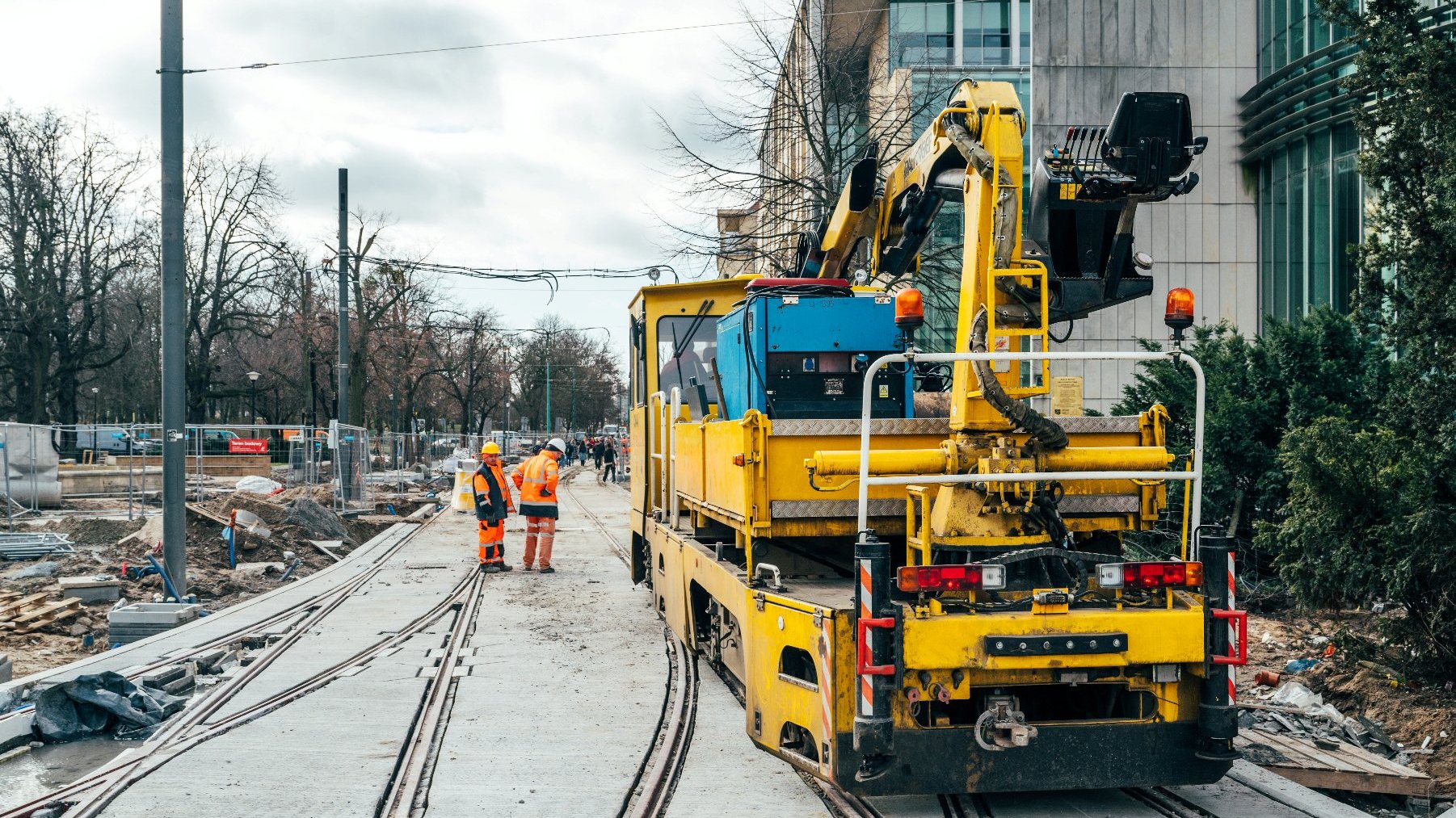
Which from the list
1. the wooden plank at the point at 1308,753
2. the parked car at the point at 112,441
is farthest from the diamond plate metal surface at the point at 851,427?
the parked car at the point at 112,441

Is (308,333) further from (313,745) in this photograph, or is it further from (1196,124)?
(313,745)

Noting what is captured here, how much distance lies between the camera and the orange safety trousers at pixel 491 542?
15664 mm

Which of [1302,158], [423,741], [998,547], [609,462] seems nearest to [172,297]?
[423,741]

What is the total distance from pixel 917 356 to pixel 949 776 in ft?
6.16

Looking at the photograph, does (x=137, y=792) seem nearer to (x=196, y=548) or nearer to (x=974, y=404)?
(x=974, y=404)

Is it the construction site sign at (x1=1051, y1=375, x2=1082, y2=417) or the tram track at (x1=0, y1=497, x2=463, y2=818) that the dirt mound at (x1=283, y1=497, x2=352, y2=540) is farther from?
the construction site sign at (x1=1051, y1=375, x2=1082, y2=417)

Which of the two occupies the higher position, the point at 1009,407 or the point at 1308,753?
the point at 1009,407

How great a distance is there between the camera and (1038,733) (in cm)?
533

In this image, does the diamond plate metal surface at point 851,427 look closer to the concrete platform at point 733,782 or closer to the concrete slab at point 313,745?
the concrete platform at point 733,782

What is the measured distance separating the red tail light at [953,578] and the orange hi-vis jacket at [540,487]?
412 inches

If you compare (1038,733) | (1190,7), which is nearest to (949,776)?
(1038,733)

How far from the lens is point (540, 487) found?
50.5 feet

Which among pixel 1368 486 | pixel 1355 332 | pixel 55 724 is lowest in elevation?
pixel 55 724

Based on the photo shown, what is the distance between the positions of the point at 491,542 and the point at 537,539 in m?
0.66
